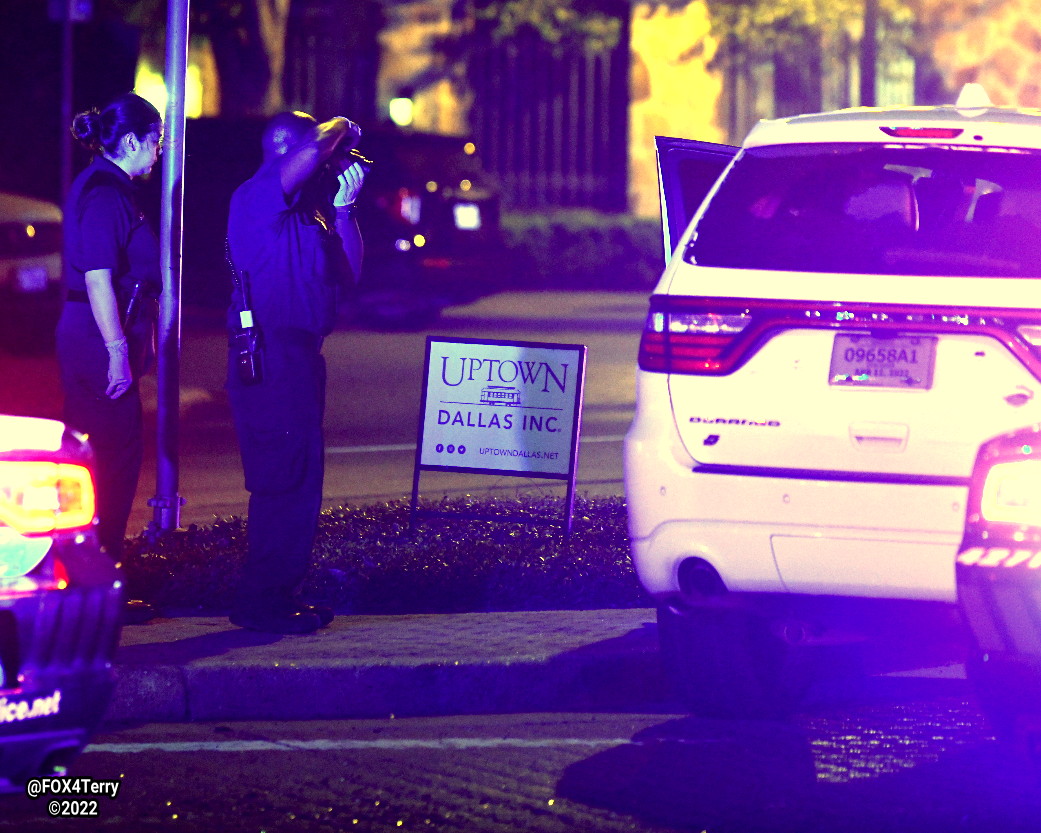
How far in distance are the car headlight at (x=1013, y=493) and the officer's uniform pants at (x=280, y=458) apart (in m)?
2.83

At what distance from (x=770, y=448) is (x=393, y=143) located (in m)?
14.3

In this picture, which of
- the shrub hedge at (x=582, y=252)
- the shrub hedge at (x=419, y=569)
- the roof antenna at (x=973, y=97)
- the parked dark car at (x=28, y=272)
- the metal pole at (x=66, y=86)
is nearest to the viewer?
the roof antenna at (x=973, y=97)

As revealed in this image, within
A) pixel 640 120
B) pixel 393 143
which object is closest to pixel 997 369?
pixel 393 143

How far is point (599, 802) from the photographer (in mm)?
5359

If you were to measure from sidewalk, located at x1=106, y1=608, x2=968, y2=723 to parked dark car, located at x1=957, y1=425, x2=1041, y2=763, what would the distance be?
1595 millimetres

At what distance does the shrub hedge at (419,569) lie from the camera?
7.66 m

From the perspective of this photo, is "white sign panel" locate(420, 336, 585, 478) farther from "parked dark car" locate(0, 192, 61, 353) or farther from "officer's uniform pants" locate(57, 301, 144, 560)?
"parked dark car" locate(0, 192, 61, 353)

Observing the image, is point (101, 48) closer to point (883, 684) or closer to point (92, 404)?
point (92, 404)

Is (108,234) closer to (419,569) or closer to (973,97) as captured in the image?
(419,569)

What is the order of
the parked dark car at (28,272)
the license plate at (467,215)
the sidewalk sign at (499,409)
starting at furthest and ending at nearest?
the license plate at (467,215), the parked dark car at (28,272), the sidewalk sign at (499,409)

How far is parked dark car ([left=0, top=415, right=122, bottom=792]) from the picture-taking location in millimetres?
4398

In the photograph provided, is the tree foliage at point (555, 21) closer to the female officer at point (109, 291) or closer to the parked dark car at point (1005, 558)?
the female officer at point (109, 291)

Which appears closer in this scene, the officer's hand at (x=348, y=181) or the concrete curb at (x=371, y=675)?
the concrete curb at (x=371, y=675)

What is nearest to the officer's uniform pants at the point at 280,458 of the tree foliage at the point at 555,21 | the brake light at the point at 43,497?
the brake light at the point at 43,497
